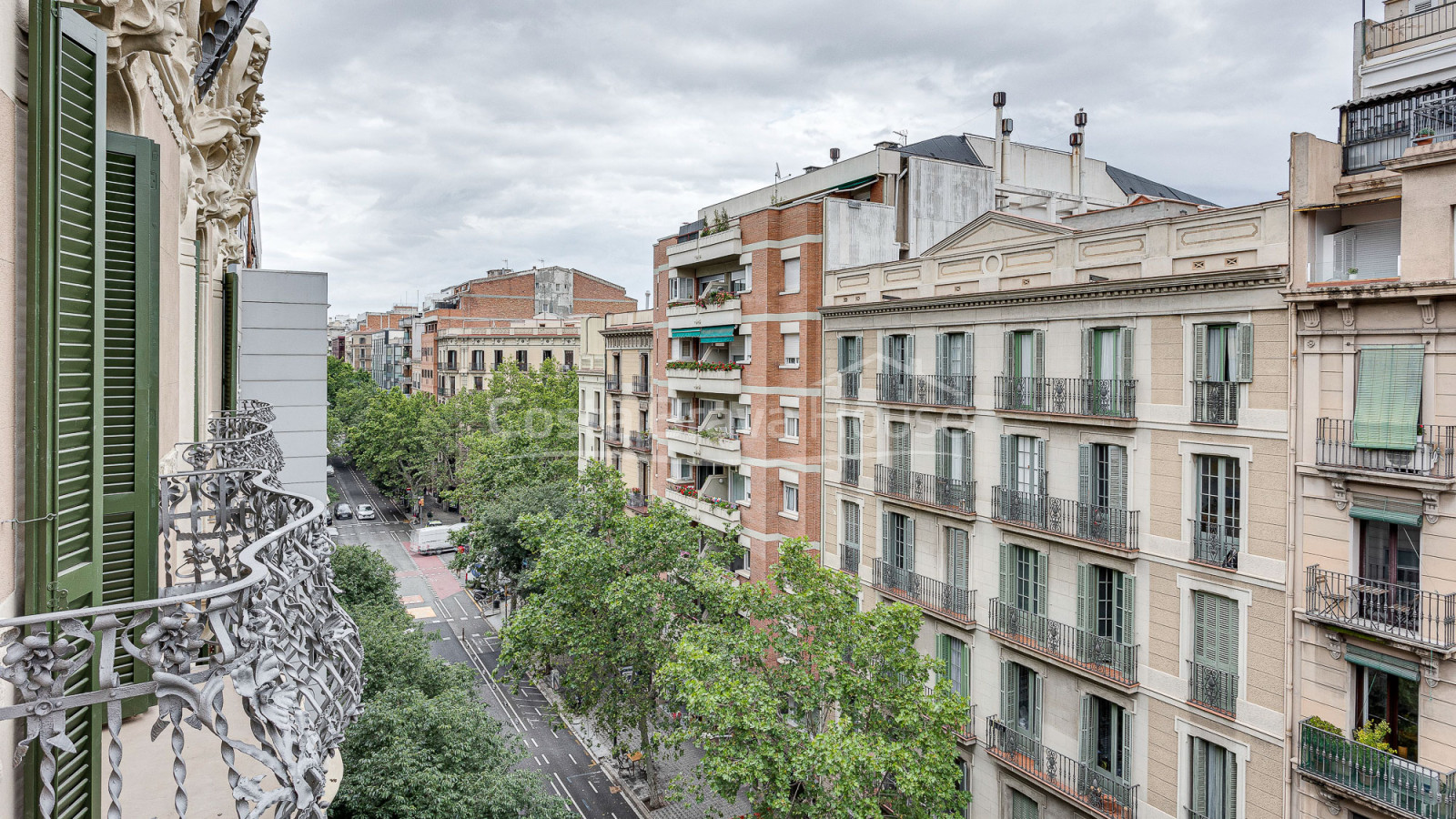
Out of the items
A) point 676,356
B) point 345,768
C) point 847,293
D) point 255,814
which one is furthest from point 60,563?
point 676,356

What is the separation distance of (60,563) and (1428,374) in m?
17.2

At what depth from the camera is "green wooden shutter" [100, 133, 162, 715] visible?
7.22m

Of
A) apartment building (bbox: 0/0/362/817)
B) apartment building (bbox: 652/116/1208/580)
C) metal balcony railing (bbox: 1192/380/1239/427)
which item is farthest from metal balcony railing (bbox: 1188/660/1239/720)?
apartment building (bbox: 0/0/362/817)

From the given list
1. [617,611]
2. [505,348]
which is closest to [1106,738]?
[617,611]

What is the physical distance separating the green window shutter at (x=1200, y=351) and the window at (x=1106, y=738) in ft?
23.7

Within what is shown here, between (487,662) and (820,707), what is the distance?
24435 millimetres

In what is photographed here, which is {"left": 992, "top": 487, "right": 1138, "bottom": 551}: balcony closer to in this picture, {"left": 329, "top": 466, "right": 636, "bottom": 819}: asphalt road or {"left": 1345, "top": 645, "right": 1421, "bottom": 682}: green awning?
{"left": 1345, "top": 645, "right": 1421, "bottom": 682}: green awning

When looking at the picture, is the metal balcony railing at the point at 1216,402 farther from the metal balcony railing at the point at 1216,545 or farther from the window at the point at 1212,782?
the window at the point at 1212,782

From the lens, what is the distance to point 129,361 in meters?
7.34

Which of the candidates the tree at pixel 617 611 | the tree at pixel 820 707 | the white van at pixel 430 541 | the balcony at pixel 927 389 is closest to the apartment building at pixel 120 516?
the tree at pixel 820 707

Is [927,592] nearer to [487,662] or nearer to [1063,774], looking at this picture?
[1063,774]

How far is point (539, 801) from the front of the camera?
57.1 feet

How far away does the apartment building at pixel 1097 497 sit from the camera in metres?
15.5

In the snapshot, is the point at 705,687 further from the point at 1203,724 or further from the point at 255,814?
the point at 255,814
